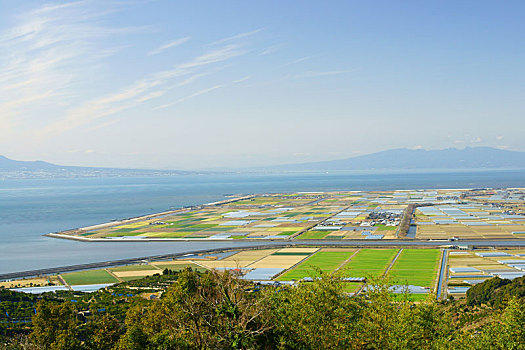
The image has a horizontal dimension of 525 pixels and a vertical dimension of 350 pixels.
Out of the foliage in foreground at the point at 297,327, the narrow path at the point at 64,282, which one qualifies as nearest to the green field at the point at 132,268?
the narrow path at the point at 64,282

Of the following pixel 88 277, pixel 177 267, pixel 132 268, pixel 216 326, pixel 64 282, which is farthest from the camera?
pixel 132 268

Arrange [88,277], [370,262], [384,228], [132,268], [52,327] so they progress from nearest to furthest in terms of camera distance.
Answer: [52,327], [88,277], [370,262], [132,268], [384,228]

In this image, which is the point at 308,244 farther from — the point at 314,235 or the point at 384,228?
the point at 384,228

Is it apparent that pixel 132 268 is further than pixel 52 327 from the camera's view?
Yes

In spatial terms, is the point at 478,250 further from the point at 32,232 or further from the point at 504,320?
the point at 32,232

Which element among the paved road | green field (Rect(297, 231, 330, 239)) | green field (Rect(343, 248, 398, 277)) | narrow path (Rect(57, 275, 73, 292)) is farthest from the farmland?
narrow path (Rect(57, 275, 73, 292))

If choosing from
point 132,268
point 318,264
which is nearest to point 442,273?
point 318,264

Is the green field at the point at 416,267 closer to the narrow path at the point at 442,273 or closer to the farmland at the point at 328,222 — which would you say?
the narrow path at the point at 442,273
